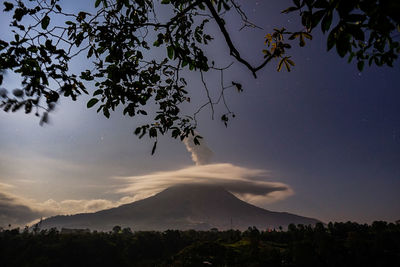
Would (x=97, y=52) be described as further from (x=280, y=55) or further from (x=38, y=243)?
(x=38, y=243)

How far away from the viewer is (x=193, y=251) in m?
92.0

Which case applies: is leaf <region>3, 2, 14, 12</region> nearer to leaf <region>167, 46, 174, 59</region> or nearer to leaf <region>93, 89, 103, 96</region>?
leaf <region>93, 89, 103, 96</region>

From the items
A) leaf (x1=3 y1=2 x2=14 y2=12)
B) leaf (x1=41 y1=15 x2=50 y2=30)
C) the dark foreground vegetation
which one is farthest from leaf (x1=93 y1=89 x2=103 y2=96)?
the dark foreground vegetation

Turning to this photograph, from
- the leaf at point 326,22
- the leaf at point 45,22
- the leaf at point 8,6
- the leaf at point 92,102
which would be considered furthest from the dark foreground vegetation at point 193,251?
the leaf at point 326,22

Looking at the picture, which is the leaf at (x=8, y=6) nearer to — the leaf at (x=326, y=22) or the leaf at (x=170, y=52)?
the leaf at (x=170, y=52)

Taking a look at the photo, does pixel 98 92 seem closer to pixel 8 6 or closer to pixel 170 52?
pixel 170 52

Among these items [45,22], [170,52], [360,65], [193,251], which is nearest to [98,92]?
[45,22]

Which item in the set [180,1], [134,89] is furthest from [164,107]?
[180,1]

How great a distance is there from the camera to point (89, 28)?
4.98m

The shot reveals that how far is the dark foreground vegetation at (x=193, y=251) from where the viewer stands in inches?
2904

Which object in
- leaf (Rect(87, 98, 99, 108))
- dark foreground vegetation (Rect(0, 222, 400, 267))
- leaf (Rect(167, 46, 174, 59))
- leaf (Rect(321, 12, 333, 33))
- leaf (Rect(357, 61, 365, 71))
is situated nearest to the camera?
leaf (Rect(321, 12, 333, 33))

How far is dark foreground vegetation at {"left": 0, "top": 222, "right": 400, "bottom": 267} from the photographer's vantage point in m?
73.8

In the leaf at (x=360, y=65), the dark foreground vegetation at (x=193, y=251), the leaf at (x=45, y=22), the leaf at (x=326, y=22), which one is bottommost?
the dark foreground vegetation at (x=193, y=251)

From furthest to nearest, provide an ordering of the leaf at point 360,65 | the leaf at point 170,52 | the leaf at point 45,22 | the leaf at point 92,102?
the leaf at point 360,65 < the leaf at point 170,52 < the leaf at point 92,102 < the leaf at point 45,22
